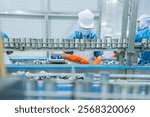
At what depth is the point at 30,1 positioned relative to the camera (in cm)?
375

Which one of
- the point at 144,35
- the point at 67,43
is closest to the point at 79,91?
the point at 67,43

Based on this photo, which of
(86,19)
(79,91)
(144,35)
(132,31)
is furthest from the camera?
(144,35)

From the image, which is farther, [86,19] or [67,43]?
[86,19]

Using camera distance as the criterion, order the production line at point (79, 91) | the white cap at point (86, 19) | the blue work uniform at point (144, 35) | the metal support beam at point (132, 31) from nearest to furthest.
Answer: the production line at point (79, 91) → the metal support beam at point (132, 31) → the white cap at point (86, 19) → the blue work uniform at point (144, 35)

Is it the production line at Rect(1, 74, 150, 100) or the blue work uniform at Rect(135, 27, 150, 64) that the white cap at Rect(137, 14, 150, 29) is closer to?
the blue work uniform at Rect(135, 27, 150, 64)

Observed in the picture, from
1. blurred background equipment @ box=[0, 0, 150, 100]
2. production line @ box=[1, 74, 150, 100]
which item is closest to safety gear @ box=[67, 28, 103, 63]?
blurred background equipment @ box=[0, 0, 150, 100]

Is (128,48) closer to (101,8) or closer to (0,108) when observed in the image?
(0,108)

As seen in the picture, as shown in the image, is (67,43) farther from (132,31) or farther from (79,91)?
(79,91)

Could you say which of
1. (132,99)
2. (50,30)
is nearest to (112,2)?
(50,30)

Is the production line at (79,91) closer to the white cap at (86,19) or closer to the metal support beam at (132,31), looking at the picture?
the metal support beam at (132,31)

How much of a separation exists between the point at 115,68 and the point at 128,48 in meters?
0.20

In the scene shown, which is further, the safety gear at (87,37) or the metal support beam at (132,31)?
the safety gear at (87,37)

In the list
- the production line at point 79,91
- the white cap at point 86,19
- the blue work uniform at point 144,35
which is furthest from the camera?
the blue work uniform at point 144,35

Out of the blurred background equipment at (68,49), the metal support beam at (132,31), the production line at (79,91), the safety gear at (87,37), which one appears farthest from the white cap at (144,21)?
the production line at (79,91)
